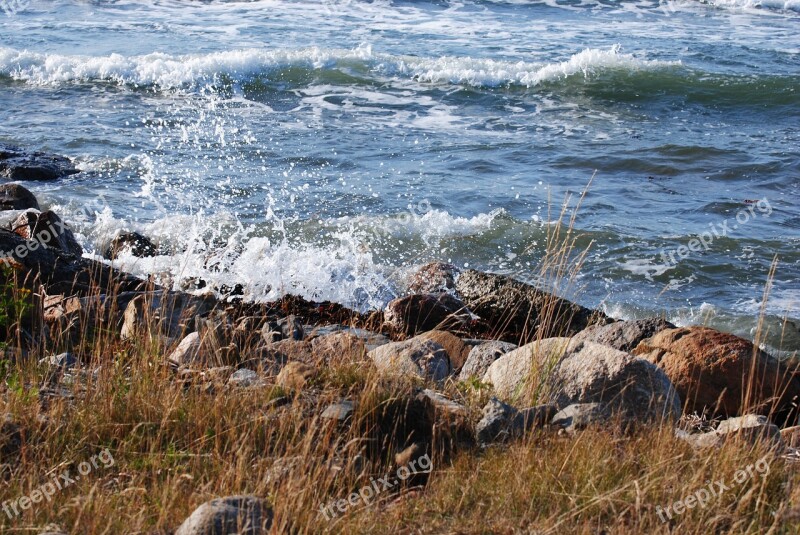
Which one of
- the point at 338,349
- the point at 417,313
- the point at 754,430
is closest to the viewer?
the point at 754,430

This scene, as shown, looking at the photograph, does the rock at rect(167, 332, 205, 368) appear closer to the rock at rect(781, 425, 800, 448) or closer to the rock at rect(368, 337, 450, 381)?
the rock at rect(368, 337, 450, 381)

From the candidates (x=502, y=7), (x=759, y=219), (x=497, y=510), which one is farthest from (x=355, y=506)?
(x=502, y=7)

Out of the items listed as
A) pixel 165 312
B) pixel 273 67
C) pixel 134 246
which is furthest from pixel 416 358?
pixel 273 67

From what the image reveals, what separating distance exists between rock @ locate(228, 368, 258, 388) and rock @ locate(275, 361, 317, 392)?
0.51 feet

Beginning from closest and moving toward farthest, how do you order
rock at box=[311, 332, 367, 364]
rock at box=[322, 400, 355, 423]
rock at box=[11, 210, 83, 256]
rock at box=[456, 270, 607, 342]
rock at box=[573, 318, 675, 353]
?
rock at box=[322, 400, 355, 423] < rock at box=[311, 332, 367, 364] < rock at box=[573, 318, 675, 353] < rock at box=[456, 270, 607, 342] < rock at box=[11, 210, 83, 256]

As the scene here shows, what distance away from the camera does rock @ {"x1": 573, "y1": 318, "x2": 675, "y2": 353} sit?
6.52 meters

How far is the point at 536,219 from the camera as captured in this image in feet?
34.9

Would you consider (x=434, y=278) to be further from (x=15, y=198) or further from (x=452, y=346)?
(x=15, y=198)

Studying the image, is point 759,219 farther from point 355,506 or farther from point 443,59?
point 443,59

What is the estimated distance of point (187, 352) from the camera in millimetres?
5074

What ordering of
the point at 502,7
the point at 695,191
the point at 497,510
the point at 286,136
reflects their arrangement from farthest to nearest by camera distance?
the point at 502,7
the point at 286,136
the point at 695,191
the point at 497,510

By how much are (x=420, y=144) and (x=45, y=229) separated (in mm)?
7251

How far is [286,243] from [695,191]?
5.94 metres

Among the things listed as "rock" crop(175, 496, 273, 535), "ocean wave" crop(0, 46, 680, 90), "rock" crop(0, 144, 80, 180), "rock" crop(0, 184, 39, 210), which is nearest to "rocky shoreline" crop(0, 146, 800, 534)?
"rock" crop(175, 496, 273, 535)
